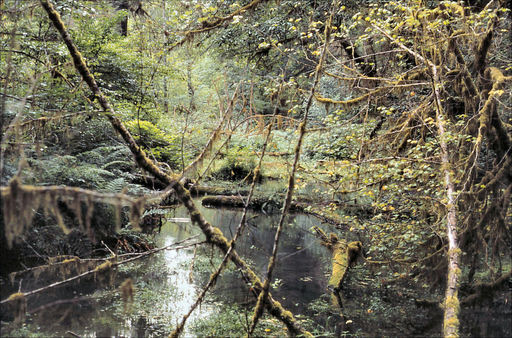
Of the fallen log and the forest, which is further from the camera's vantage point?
the fallen log

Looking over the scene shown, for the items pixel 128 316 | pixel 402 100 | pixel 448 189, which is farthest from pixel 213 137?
pixel 402 100

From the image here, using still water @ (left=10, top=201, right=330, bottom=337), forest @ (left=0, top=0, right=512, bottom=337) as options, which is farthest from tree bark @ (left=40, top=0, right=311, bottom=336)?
still water @ (left=10, top=201, right=330, bottom=337)

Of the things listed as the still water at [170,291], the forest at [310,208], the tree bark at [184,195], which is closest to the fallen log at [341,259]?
the forest at [310,208]

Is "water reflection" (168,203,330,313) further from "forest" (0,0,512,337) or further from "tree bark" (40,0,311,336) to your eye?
"tree bark" (40,0,311,336)

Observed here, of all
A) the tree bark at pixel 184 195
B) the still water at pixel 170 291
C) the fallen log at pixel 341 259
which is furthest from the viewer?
the fallen log at pixel 341 259

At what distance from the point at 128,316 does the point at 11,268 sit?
228cm

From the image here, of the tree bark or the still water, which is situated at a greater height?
the tree bark

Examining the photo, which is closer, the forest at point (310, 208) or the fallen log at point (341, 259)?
the forest at point (310, 208)

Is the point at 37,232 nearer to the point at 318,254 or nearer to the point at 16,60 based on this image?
the point at 16,60

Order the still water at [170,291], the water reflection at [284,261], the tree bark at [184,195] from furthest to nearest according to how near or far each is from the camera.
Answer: the water reflection at [284,261] → the still water at [170,291] → the tree bark at [184,195]

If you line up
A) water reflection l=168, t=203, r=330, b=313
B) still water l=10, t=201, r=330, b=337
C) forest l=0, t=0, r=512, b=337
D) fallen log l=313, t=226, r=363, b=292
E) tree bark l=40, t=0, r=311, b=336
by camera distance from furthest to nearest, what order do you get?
fallen log l=313, t=226, r=363, b=292 < water reflection l=168, t=203, r=330, b=313 < still water l=10, t=201, r=330, b=337 < forest l=0, t=0, r=512, b=337 < tree bark l=40, t=0, r=311, b=336

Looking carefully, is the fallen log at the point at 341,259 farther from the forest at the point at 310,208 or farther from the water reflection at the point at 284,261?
the water reflection at the point at 284,261

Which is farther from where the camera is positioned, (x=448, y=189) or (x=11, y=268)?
(x=11, y=268)

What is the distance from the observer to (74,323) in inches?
207
